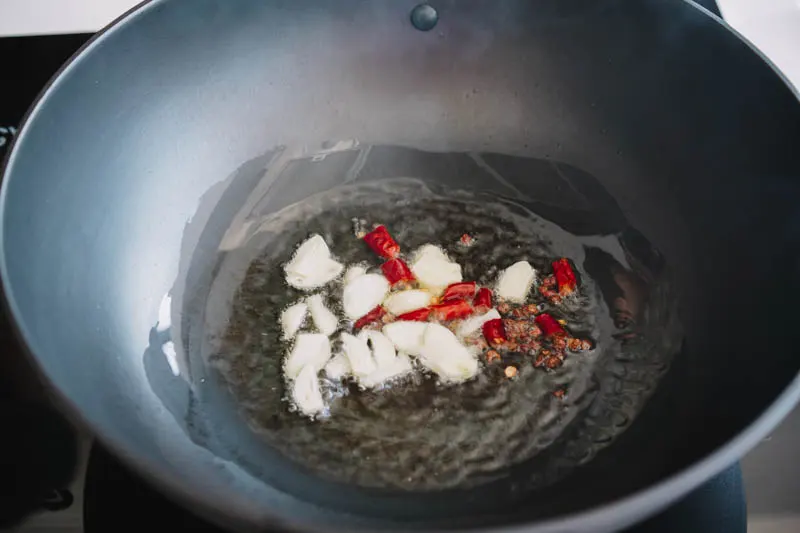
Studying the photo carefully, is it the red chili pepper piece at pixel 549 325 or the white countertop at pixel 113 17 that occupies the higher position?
the white countertop at pixel 113 17

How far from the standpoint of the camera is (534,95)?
3.14ft

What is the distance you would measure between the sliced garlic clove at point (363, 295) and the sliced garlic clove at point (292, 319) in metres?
0.05

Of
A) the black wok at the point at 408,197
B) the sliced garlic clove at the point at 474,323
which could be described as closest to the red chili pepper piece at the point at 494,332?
the sliced garlic clove at the point at 474,323

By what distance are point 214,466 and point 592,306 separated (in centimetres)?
46

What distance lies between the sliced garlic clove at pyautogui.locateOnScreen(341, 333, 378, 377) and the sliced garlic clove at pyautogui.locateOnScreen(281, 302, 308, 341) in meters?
0.06

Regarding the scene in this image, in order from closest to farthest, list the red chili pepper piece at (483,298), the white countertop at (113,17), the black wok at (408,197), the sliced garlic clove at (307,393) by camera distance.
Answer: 1. the black wok at (408,197)
2. the sliced garlic clove at (307,393)
3. the red chili pepper piece at (483,298)
4. the white countertop at (113,17)

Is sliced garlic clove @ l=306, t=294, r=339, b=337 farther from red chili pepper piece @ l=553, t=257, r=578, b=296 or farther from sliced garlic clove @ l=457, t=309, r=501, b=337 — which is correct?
red chili pepper piece @ l=553, t=257, r=578, b=296

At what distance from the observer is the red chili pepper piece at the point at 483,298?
83 centimetres

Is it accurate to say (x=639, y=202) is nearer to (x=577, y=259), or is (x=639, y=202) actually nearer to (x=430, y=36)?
(x=577, y=259)

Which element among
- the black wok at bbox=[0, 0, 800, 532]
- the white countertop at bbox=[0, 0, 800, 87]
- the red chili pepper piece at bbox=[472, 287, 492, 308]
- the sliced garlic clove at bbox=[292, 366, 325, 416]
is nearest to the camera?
the black wok at bbox=[0, 0, 800, 532]

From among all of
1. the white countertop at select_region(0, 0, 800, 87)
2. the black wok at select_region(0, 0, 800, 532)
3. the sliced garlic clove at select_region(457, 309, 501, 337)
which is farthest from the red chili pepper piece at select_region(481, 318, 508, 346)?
the white countertop at select_region(0, 0, 800, 87)

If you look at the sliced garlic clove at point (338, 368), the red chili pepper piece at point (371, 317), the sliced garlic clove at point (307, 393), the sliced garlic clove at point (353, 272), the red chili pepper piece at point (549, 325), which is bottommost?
the sliced garlic clove at point (307, 393)

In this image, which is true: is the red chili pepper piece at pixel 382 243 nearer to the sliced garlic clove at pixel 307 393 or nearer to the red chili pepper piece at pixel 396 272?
the red chili pepper piece at pixel 396 272

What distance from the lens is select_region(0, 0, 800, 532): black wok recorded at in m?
0.63
